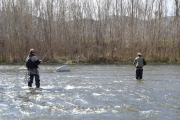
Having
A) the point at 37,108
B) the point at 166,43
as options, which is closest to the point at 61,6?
the point at 166,43

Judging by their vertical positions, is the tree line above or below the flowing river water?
above

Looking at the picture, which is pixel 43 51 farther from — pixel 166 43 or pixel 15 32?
pixel 166 43

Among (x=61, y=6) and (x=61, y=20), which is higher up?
(x=61, y=6)

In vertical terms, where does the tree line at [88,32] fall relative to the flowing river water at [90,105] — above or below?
above

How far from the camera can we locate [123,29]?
3125cm

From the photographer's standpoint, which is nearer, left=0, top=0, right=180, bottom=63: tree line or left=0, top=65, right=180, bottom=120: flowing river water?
left=0, top=65, right=180, bottom=120: flowing river water

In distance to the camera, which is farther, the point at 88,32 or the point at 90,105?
the point at 88,32

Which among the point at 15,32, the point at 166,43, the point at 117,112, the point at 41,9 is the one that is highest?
the point at 41,9

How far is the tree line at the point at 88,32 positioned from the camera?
99.3ft

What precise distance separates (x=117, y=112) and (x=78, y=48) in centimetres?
2465

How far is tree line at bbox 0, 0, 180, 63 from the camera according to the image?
30.3 meters

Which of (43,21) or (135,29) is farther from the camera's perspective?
(43,21)

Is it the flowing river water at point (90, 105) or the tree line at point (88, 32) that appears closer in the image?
the flowing river water at point (90, 105)

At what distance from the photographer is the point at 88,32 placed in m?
31.1
